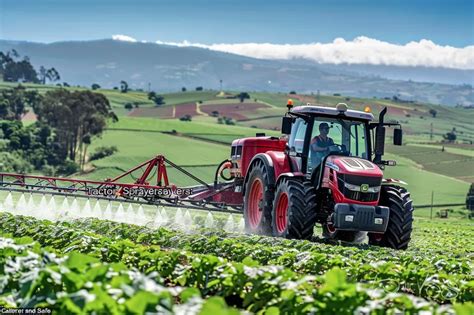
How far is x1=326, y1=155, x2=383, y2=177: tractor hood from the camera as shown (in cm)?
1393

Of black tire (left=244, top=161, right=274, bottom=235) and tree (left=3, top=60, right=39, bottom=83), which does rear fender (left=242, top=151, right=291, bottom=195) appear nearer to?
black tire (left=244, top=161, right=274, bottom=235)

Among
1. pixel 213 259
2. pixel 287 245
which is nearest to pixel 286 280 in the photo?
pixel 213 259

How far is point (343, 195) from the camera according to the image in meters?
13.9

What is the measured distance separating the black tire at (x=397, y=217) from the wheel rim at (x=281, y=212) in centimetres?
182

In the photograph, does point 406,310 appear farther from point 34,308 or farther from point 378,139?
point 378,139

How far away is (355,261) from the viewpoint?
9.97m

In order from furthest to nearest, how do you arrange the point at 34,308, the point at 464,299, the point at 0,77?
the point at 0,77
the point at 464,299
the point at 34,308

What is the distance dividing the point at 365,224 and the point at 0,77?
530ft

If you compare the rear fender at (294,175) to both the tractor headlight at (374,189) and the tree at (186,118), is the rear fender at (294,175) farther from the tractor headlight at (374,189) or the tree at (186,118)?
the tree at (186,118)

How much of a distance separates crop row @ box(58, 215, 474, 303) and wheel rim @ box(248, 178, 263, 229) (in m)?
2.32

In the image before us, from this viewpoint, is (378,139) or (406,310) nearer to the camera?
(406,310)

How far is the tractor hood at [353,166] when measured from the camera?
45.7 feet

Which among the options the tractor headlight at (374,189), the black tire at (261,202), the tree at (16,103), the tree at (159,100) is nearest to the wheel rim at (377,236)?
the tractor headlight at (374,189)

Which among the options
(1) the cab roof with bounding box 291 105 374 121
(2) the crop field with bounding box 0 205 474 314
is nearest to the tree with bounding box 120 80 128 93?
(1) the cab roof with bounding box 291 105 374 121
